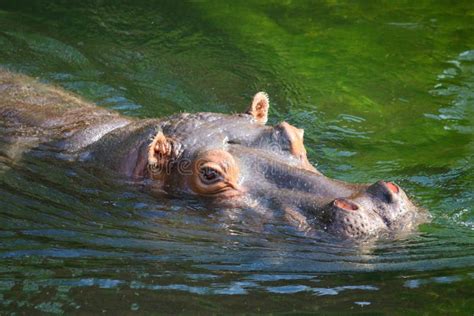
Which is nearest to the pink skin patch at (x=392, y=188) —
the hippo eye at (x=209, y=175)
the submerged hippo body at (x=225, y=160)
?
the submerged hippo body at (x=225, y=160)

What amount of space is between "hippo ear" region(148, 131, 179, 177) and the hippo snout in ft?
5.06

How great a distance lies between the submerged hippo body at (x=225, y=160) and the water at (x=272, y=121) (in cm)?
17

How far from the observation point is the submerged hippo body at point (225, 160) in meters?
6.39

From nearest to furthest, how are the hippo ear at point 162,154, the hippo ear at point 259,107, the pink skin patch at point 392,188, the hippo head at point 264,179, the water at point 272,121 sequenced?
the water at point 272,121 < the hippo head at point 264,179 < the pink skin patch at point 392,188 < the hippo ear at point 162,154 < the hippo ear at point 259,107

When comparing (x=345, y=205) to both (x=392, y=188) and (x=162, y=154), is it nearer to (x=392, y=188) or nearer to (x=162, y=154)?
(x=392, y=188)

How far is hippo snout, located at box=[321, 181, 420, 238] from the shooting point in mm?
6199

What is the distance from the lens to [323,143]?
960 centimetres

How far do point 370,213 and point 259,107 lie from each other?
84.0 inches

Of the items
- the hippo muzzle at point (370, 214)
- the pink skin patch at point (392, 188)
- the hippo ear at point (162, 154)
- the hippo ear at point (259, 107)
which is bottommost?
the hippo muzzle at point (370, 214)

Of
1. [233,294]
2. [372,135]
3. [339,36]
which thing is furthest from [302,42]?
[233,294]

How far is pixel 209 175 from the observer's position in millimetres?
6969

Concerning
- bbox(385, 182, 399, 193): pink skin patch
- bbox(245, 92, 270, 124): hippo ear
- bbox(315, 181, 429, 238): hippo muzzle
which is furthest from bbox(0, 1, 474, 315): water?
bbox(245, 92, 270, 124): hippo ear

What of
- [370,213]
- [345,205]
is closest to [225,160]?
[345,205]

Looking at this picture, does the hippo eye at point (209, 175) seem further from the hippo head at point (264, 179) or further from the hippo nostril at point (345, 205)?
the hippo nostril at point (345, 205)
